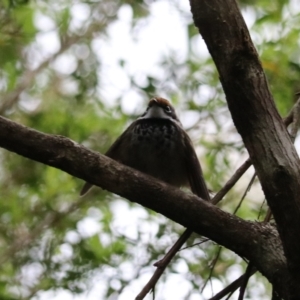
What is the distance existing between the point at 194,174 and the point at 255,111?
121 centimetres

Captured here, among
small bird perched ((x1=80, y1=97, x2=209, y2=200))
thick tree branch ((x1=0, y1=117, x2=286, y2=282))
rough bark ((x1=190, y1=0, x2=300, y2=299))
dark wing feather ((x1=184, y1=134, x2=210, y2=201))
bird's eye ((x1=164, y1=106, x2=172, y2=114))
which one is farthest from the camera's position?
bird's eye ((x1=164, y1=106, x2=172, y2=114))

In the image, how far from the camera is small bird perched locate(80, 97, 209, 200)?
144 inches

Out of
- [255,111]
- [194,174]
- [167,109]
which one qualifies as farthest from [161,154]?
[255,111]

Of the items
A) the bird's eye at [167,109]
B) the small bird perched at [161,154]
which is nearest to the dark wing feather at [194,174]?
the small bird perched at [161,154]

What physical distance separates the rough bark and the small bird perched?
1.13 metres

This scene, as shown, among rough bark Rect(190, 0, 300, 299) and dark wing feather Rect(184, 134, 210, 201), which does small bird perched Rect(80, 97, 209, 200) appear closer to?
dark wing feather Rect(184, 134, 210, 201)

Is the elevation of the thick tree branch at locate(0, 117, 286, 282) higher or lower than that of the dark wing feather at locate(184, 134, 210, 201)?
lower

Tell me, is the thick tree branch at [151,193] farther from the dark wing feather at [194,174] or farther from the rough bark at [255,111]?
the dark wing feather at [194,174]

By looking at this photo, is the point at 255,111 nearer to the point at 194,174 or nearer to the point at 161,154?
the point at 194,174

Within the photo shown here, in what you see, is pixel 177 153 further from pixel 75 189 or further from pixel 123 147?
pixel 75 189

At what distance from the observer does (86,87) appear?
5.51 metres

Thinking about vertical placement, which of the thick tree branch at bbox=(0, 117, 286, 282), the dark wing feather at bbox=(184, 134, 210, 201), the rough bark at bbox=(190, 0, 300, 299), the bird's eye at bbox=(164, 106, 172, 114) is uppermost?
the bird's eye at bbox=(164, 106, 172, 114)

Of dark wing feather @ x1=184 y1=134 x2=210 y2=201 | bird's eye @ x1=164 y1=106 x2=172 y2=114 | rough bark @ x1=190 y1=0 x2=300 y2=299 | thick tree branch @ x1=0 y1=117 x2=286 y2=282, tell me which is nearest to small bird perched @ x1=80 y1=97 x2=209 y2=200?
dark wing feather @ x1=184 y1=134 x2=210 y2=201

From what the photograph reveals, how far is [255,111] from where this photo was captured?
2412mm
